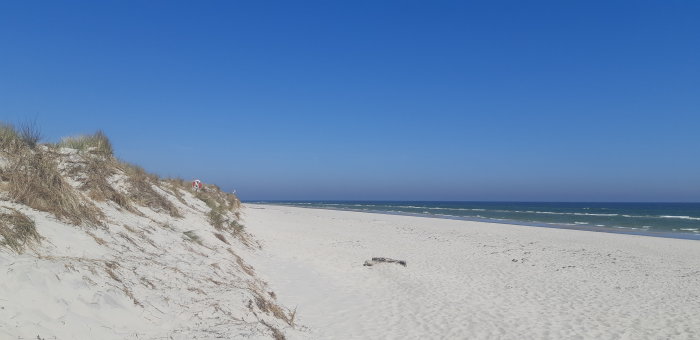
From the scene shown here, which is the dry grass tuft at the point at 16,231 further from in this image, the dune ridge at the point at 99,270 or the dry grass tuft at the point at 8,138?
the dry grass tuft at the point at 8,138

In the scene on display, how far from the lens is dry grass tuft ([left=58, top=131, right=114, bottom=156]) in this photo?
10.7 meters

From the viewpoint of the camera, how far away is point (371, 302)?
8461 mm

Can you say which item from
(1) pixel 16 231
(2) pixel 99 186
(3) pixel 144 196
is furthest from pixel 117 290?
(3) pixel 144 196

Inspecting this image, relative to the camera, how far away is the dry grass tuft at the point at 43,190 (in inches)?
215

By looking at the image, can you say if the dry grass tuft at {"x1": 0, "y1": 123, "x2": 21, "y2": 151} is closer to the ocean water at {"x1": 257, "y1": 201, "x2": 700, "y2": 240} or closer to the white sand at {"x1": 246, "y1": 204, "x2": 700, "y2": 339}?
the white sand at {"x1": 246, "y1": 204, "x2": 700, "y2": 339}

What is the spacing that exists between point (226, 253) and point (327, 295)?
2442mm

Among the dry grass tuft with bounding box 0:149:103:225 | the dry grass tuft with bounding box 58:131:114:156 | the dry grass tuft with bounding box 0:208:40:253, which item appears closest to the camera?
the dry grass tuft with bounding box 0:208:40:253

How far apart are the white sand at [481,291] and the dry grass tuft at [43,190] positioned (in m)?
3.66

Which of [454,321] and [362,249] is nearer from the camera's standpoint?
[454,321]

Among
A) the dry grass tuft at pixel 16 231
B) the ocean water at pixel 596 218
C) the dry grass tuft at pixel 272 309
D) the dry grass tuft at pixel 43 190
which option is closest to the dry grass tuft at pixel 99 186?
the dry grass tuft at pixel 43 190

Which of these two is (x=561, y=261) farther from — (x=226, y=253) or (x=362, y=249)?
(x=226, y=253)

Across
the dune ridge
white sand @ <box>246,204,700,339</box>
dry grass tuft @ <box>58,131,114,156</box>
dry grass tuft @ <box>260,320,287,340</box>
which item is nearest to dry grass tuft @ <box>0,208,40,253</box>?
the dune ridge

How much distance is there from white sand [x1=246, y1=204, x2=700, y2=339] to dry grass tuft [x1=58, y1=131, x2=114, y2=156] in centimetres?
522

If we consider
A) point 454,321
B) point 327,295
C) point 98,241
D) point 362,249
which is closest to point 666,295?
point 454,321
